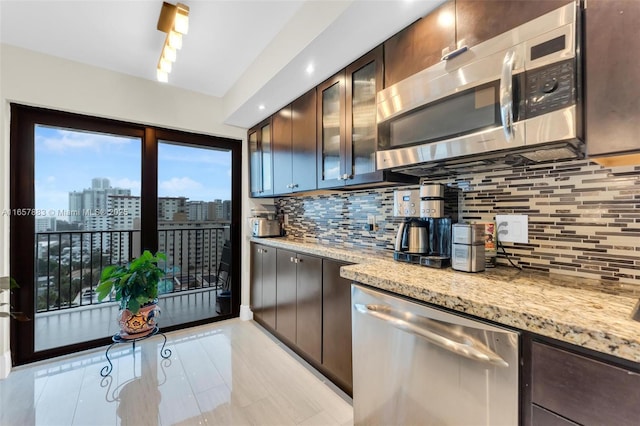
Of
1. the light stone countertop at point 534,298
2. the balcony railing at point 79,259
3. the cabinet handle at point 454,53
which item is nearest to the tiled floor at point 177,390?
the balcony railing at point 79,259

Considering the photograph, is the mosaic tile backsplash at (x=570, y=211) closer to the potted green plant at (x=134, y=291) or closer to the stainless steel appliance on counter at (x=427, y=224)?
the stainless steel appliance on counter at (x=427, y=224)

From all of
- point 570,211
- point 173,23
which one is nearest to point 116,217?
point 173,23

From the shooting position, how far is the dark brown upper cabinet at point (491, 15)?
38.9 inches

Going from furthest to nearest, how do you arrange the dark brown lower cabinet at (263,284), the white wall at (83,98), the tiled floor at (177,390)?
the dark brown lower cabinet at (263,284), the white wall at (83,98), the tiled floor at (177,390)

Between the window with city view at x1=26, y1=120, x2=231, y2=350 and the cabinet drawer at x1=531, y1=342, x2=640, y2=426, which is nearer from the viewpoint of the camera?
the cabinet drawer at x1=531, y1=342, x2=640, y2=426

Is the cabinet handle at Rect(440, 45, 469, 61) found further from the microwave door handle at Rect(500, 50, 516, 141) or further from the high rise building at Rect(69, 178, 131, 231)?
the high rise building at Rect(69, 178, 131, 231)

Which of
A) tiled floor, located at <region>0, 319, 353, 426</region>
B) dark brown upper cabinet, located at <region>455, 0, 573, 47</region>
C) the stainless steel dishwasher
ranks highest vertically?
dark brown upper cabinet, located at <region>455, 0, 573, 47</region>

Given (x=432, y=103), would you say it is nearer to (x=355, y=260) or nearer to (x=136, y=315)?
(x=355, y=260)

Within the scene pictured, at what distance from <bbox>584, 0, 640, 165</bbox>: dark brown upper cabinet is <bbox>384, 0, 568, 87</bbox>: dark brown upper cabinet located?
16cm

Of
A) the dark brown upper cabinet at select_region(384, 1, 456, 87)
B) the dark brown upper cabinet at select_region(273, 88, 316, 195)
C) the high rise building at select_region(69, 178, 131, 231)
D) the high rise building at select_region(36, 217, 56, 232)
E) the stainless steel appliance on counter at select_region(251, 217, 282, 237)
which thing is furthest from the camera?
the stainless steel appliance on counter at select_region(251, 217, 282, 237)

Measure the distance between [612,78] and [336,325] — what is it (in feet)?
5.53

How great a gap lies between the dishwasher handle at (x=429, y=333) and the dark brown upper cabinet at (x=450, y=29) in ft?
3.81

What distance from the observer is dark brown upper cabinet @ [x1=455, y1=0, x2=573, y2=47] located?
987mm

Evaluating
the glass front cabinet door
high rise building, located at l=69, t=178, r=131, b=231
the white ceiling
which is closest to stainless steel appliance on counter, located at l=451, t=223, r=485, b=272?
the white ceiling
